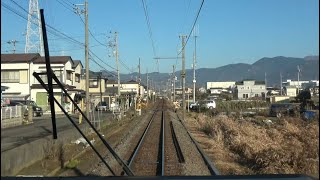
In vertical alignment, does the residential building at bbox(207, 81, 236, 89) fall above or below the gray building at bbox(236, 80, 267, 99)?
above

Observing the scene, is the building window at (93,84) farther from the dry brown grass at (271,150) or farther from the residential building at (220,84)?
the residential building at (220,84)

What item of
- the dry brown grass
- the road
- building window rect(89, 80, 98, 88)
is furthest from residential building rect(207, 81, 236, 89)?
the dry brown grass

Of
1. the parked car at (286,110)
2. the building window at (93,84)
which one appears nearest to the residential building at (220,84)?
the building window at (93,84)

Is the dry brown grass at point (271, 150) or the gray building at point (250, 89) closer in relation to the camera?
the dry brown grass at point (271, 150)

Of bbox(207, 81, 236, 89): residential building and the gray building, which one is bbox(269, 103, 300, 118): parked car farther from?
bbox(207, 81, 236, 89): residential building

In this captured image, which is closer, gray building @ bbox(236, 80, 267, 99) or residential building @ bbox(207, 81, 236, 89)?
gray building @ bbox(236, 80, 267, 99)

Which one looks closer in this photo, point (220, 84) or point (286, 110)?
point (286, 110)

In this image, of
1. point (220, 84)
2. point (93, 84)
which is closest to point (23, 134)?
point (93, 84)

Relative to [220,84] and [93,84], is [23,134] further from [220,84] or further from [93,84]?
[220,84]

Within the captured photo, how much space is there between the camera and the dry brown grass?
9844 millimetres

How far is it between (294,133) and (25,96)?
44462mm

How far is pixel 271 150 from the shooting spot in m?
12.3

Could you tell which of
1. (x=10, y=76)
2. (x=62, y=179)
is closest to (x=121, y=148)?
(x=62, y=179)

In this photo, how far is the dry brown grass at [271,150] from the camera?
32.3ft
